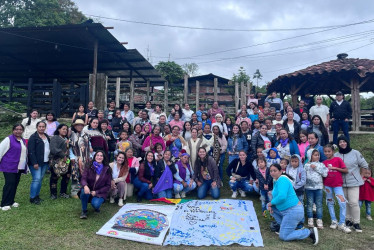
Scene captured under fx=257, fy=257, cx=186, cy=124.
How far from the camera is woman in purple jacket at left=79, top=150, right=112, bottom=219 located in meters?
4.81

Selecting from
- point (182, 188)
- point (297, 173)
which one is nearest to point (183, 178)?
point (182, 188)

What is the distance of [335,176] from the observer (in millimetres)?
Answer: 4750

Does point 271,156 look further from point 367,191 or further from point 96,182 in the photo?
point 96,182

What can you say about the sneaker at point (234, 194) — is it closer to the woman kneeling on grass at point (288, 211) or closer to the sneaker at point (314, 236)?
the woman kneeling on grass at point (288, 211)

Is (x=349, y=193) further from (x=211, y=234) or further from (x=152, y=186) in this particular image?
(x=152, y=186)

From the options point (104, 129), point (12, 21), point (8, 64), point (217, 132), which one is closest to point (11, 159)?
point (104, 129)

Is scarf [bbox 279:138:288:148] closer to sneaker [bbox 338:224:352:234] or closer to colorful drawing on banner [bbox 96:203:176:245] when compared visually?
sneaker [bbox 338:224:352:234]

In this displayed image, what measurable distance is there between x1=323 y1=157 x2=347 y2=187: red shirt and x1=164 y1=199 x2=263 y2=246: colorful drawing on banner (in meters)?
1.51

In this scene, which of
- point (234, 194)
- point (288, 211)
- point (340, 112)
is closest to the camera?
point (288, 211)

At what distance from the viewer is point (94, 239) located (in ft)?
13.2

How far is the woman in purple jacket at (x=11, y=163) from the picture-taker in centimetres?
493

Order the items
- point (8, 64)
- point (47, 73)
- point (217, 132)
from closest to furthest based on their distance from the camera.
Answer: point (217, 132), point (8, 64), point (47, 73)

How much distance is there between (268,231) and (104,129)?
172 inches

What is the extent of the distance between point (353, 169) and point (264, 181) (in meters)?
1.63
